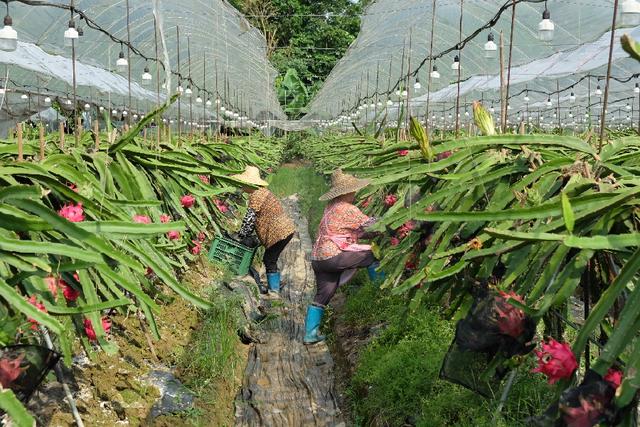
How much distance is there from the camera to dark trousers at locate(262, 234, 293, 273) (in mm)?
8039

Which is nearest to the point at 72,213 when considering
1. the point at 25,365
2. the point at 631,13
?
the point at 25,365

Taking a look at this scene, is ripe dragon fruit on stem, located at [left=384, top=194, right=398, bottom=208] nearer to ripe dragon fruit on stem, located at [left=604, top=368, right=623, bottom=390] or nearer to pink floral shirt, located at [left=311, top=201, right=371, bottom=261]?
pink floral shirt, located at [left=311, top=201, right=371, bottom=261]

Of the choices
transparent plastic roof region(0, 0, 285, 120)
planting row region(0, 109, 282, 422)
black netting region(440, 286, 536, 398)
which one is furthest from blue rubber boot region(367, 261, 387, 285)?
black netting region(440, 286, 536, 398)

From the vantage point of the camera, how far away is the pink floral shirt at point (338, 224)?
605 cm

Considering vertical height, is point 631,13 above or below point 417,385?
above

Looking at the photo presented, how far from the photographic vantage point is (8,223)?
217 centimetres

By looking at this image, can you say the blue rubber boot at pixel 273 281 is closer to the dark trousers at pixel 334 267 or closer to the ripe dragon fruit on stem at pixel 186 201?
the dark trousers at pixel 334 267

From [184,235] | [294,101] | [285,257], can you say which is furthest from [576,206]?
[294,101]

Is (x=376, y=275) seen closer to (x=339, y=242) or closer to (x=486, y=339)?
(x=339, y=242)

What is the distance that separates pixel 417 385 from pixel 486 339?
2.07 metres

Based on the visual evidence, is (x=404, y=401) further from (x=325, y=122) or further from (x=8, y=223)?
(x=325, y=122)

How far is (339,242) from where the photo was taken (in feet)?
20.1

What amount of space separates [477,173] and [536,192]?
0.40 meters

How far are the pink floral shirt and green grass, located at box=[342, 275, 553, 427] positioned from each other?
0.59 meters
